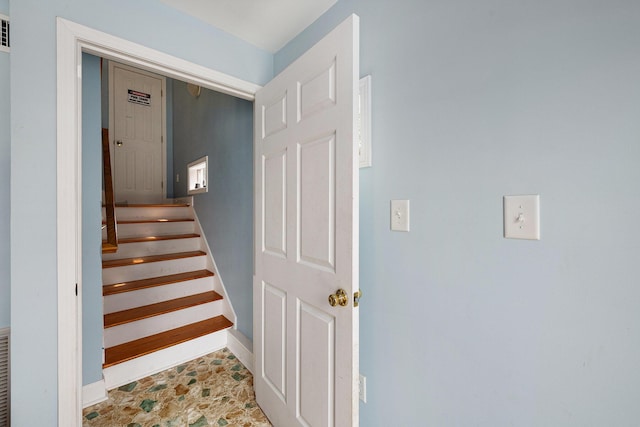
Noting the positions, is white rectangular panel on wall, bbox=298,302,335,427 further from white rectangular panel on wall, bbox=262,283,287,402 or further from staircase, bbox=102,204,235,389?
staircase, bbox=102,204,235,389

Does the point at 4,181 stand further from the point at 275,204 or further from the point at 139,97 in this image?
the point at 139,97

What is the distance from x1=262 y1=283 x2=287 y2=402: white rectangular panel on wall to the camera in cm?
144

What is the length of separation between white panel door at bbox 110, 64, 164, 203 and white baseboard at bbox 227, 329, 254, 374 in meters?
3.05

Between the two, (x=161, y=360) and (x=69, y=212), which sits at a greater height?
(x=69, y=212)

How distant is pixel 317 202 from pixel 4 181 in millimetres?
1332

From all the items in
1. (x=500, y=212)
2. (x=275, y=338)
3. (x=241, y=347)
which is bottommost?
(x=241, y=347)

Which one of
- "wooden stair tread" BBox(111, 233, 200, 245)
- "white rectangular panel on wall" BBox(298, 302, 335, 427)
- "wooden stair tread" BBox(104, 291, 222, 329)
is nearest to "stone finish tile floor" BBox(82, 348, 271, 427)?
"wooden stair tread" BBox(104, 291, 222, 329)

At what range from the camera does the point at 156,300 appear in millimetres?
2438

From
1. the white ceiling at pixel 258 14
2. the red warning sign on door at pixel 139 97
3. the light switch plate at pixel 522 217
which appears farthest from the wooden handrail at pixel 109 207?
the red warning sign on door at pixel 139 97

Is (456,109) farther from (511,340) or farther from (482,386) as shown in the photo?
(482,386)

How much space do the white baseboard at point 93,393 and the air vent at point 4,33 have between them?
1.88 meters

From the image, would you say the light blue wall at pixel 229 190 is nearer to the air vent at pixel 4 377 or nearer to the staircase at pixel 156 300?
the staircase at pixel 156 300

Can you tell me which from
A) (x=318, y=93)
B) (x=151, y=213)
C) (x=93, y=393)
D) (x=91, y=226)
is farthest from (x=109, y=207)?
(x=318, y=93)

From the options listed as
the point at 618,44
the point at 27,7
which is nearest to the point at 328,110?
the point at 618,44
